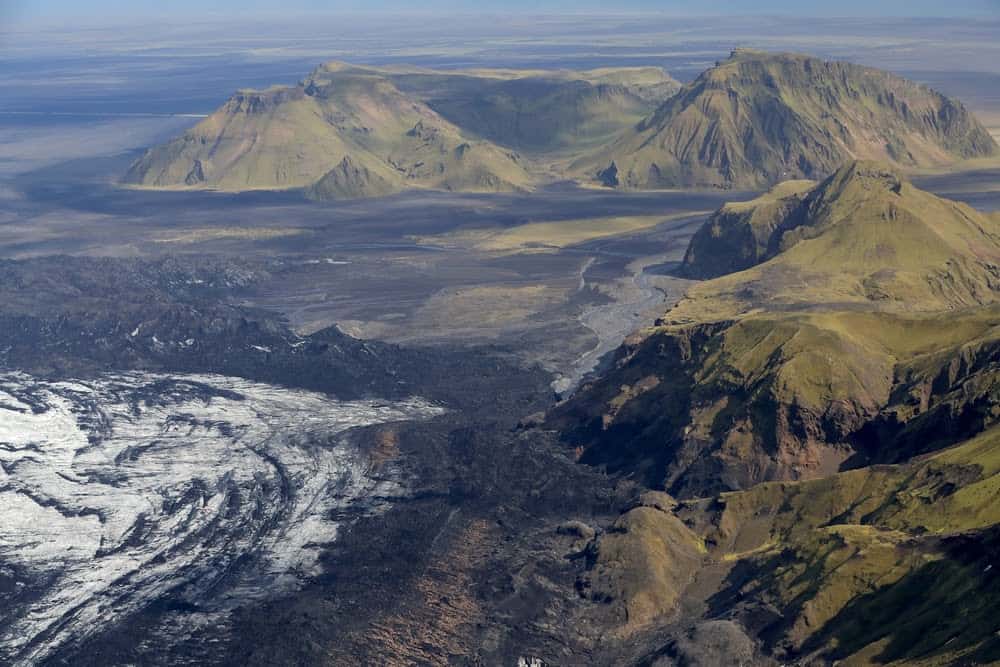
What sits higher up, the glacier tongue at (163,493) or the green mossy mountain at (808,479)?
the green mossy mountain at (808,479)

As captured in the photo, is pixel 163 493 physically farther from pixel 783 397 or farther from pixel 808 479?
pixel 808 479

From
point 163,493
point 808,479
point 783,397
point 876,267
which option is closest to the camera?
Result: point 808,479

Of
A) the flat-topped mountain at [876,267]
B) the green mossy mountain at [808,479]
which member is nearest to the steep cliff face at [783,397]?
the green mossy mountain at [808,479]

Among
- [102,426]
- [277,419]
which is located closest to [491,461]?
[277,419]

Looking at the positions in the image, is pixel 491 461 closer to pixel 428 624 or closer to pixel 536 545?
pixel 536 545

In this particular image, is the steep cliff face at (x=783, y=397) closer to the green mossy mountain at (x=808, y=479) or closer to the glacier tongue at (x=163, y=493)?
the green mossy mountain at (x=808, y=479)

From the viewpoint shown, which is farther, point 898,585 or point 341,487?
point 341,487

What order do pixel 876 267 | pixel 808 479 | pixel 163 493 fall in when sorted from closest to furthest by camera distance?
pixel 808 479, pixel 163 493, pixel 876 267

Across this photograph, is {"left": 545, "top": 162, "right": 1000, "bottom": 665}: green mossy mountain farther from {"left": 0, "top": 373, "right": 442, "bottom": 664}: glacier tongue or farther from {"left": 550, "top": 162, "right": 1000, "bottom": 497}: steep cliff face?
{"left": 0, "top": 373, "right": 442, "bottom": 664}: glacier tongue

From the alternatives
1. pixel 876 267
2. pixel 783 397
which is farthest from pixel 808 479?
pixel 876 267
